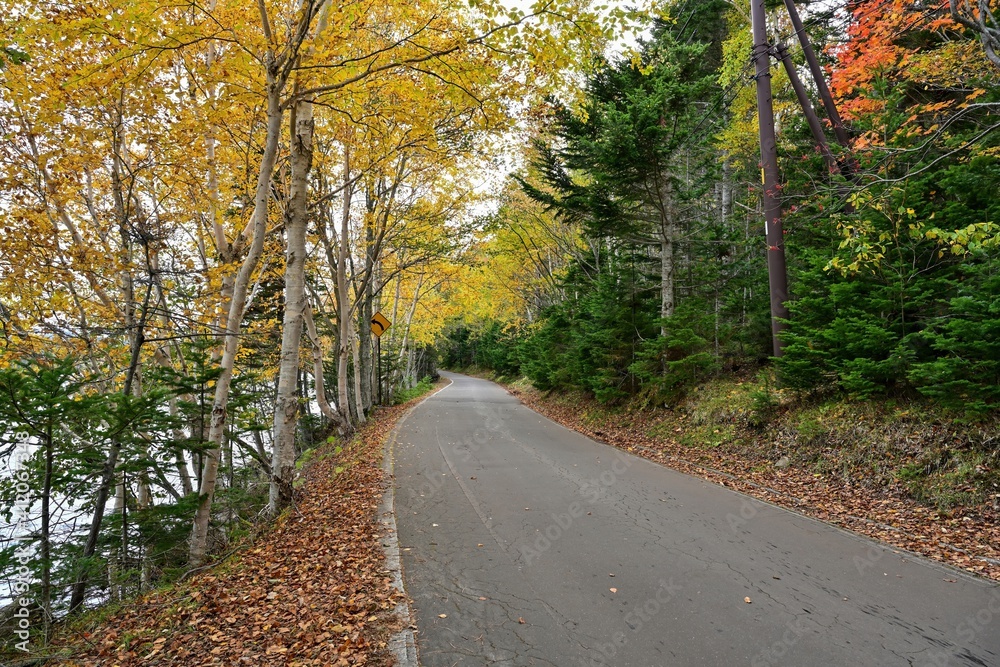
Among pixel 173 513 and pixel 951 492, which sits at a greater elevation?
pixel 173 513

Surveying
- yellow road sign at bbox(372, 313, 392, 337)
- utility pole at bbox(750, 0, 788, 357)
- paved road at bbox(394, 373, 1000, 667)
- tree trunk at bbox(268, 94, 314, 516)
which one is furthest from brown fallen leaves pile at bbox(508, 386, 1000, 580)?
yellow road sign at bbox(372, 313, 392, 337)

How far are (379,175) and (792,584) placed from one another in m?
12.2

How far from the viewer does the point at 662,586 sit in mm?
4227

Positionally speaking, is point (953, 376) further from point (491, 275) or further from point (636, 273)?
point (491, 275)

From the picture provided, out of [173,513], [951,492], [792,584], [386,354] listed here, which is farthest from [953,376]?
[386,354]

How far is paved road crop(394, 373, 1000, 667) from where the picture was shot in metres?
3.35

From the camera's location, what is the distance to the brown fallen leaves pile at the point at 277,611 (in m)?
3.36

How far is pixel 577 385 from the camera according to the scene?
1592 cm

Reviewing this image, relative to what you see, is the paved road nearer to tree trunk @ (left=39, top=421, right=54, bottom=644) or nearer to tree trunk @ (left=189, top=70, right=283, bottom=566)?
tree trunk @ (left=189, top=70, right=283, bottom=566)

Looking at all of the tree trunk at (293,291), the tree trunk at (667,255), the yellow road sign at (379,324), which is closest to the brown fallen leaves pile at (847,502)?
the tree trunk at (667,255)

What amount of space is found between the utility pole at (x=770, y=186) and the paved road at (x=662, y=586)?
4.06 meters

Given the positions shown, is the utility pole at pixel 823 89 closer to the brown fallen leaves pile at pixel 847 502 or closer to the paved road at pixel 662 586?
the brown fallen leaves pile at pixel 847 502

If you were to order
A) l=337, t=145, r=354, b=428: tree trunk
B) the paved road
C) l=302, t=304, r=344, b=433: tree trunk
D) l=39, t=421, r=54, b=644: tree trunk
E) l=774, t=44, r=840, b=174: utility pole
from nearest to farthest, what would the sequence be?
the paved road, l=39, t=421, r=54, b=644: tree trunk, l=774, t=44, r=840, b=174: utility pole, l=302, t=304, r=344, b=433: tree trunk, l=337, t=145, r=354, b=428: tree trunk

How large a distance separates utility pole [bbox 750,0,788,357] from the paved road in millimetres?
4063
